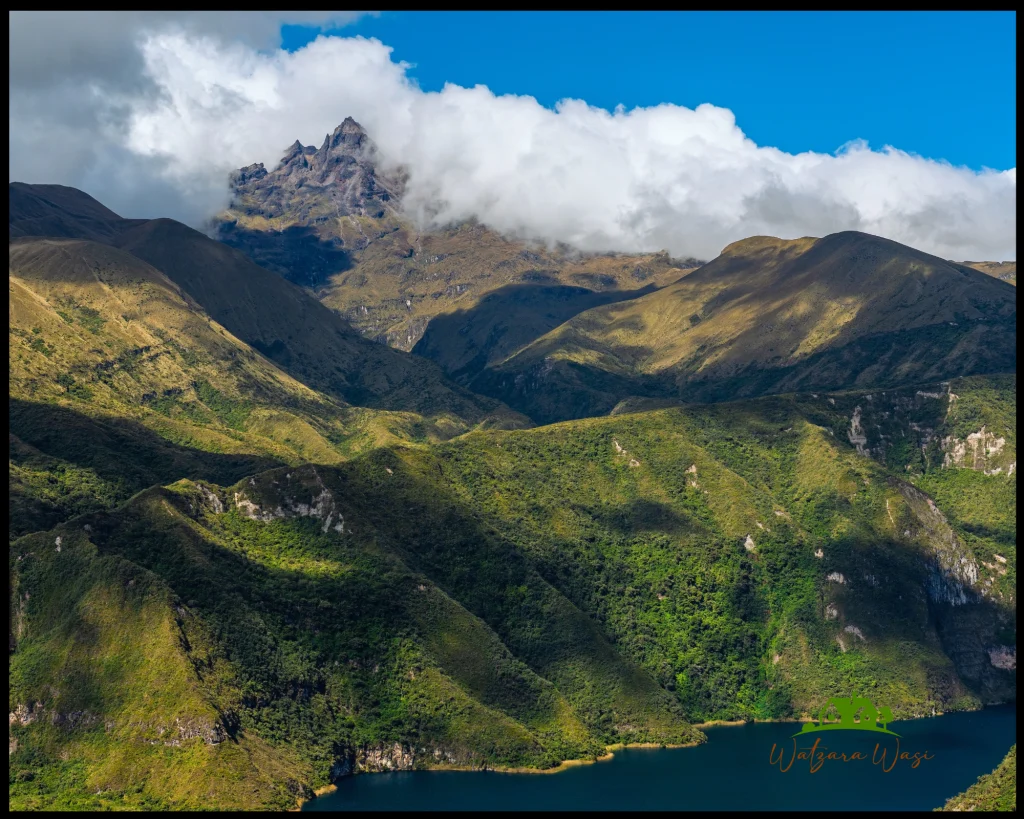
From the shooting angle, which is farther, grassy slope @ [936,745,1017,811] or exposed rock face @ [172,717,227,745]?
exposed rock face @ [172,717,227,745]

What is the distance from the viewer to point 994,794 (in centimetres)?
15150

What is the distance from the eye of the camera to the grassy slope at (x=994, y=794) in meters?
144

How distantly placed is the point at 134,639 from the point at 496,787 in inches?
2444

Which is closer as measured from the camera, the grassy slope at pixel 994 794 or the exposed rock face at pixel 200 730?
the grassy slope at pixel 994 794

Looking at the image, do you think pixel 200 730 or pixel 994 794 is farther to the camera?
pixel 200 730

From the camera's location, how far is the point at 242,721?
19600 cm

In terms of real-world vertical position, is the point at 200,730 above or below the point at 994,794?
below

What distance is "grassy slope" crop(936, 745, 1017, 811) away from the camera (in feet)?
472

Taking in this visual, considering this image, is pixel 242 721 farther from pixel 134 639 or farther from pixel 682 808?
pixel 682 808

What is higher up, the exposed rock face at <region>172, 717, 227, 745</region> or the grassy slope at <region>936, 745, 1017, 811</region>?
the grassy slope at <region>936, 745, 1017, 811</region>

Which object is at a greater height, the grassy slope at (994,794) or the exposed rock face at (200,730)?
the grassy slope at (994,794)
